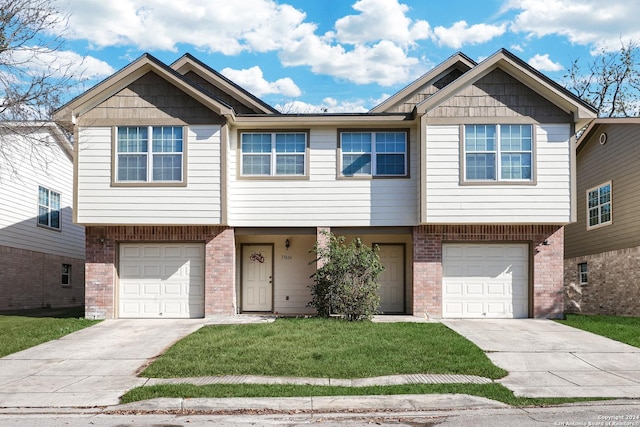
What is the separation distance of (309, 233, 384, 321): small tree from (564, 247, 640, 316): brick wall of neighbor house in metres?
8.48

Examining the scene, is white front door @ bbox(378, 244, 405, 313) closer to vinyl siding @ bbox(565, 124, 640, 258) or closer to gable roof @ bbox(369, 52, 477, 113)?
gable roof @ bbox(369, 52, 477, 113)

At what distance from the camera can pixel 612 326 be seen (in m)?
15.3

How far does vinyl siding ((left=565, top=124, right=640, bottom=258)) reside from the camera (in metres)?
18.7

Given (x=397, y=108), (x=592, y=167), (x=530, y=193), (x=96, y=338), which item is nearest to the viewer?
(x=96, y=338)

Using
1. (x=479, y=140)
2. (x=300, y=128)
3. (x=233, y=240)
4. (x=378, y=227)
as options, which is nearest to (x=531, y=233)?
(x=479, y=140)

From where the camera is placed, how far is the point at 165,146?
16500mm

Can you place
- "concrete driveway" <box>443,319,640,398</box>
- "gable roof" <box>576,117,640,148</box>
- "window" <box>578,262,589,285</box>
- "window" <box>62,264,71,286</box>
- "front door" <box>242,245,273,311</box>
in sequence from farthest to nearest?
"window" <box>62,264,71,286</box> < "window" <box>578,262,589,285</box> < "front door" <box>242,245,273,311</box> < "gable roof" <box>576,117,640,148</box> < "concrete driveway" <box>443,319,640,398</box>

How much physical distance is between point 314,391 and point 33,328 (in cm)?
941

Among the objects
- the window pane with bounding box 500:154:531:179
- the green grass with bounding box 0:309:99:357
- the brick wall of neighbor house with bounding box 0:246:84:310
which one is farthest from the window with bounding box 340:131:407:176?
the brick wall of neighbor house with bounding box 0:246:84:310

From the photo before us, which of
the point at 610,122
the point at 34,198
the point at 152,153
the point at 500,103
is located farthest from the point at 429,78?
the point at 34,198

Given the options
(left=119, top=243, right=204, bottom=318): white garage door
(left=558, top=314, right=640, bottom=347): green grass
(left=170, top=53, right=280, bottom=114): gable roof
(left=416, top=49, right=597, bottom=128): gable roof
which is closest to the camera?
(left=558, top=314, right=640, bottom=347): green grass

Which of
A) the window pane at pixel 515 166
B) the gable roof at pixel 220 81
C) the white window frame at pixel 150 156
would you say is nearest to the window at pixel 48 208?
the white window frame at pixel 150 156

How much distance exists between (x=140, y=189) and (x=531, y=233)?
10721 mm

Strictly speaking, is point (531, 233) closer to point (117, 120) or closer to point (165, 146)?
point (165, 146)
